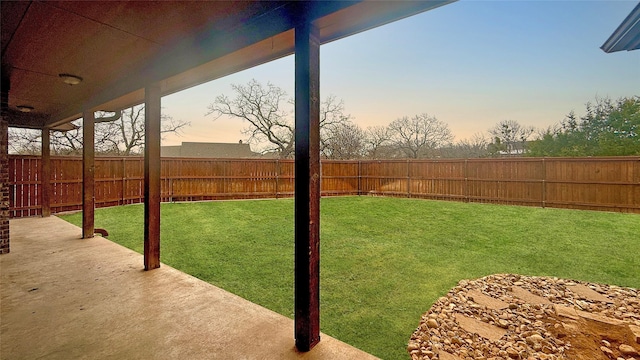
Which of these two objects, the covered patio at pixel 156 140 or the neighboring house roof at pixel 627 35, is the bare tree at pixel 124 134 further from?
the neighboring house roof at pixel 627 35

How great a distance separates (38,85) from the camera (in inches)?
143

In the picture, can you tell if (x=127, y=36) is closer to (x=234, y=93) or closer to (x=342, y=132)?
(x=234, y=93)

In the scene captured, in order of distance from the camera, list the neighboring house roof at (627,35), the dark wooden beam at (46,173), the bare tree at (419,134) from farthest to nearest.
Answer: the bare tree at (419,134) → the dark wooden beam at (46,173) → the neighboring house roof at (627,35)

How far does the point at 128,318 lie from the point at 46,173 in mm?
6601

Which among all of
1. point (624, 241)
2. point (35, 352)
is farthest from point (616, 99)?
point (35, 352)

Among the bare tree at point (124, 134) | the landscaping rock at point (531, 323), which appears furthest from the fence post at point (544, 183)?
the bare tree at point (124, 134)

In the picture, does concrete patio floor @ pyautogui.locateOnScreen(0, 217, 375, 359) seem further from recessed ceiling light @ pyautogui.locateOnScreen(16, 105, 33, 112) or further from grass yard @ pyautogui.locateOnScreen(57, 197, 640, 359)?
recessed ceiling light @ pyautogui.locateOnScreen(16, 105, 33, 112)

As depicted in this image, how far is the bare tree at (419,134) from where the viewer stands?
1948 centimetres

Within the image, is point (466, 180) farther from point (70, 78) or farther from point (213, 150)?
point (213, 150)

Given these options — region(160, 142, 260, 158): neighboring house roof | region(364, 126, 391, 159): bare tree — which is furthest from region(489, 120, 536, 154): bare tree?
region(160, 142, 260, 158): neighboring house roof

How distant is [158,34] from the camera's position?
218 centimetres

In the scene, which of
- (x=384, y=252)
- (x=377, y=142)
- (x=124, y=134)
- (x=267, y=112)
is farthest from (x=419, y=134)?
(x=124, y=134)

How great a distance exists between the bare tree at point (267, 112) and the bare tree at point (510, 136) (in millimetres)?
9236

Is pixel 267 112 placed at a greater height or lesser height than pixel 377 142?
greater
